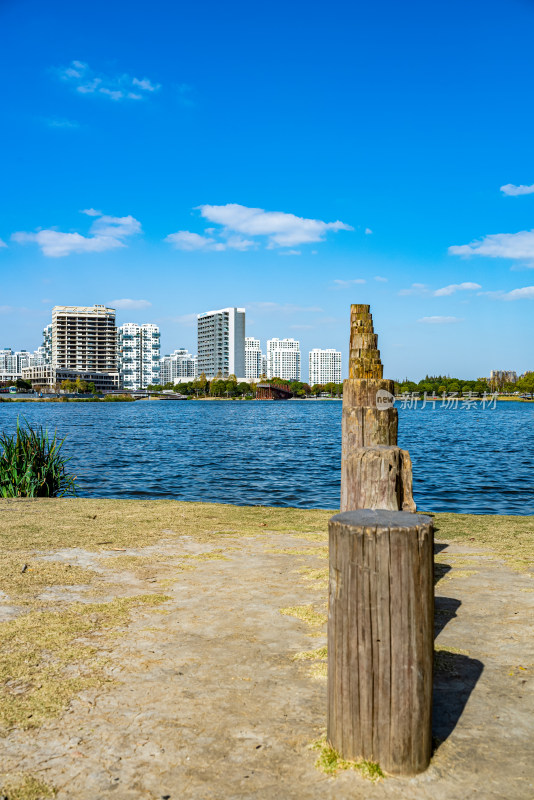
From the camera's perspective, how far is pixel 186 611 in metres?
6.05

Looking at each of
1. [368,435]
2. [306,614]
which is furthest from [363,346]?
[306,614]

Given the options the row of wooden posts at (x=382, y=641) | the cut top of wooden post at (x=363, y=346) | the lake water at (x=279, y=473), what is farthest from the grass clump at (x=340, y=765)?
the lake water at (x=279, y=473)

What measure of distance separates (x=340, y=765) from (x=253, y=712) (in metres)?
0.81

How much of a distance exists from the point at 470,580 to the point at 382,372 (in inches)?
110

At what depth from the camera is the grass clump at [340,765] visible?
330 cm

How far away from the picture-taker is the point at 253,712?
4035 millimetres

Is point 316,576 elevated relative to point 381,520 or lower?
lower

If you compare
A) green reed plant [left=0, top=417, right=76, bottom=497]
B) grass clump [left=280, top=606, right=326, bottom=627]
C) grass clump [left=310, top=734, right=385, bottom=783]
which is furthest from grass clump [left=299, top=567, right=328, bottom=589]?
green reed plant [left=0, top=417, right=76, bottom=497]

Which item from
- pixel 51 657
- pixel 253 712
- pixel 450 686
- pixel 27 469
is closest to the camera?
pixel 253 712

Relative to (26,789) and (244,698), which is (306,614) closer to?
(244,698)

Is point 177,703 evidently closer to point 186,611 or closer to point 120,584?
point 186,611

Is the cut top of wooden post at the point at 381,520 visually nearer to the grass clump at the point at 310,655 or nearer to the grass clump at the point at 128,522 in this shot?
the grass clump at the point at 310,655

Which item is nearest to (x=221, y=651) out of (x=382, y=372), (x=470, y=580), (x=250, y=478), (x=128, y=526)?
(x=470, y=580)

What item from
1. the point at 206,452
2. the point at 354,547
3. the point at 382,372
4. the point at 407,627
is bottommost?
the point at 206,452
